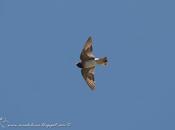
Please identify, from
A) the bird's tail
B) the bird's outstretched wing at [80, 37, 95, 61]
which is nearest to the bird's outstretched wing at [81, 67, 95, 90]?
the bird's outstretched wing at [80, 37, 95, 61]

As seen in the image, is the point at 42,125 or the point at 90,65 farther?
the point at 42,125

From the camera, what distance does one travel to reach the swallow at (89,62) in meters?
14.7

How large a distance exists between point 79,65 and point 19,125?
2639 millimetres

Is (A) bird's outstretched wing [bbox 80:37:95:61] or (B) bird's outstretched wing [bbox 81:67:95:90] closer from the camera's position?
(A) bird's outstretched wing [bbox 80:37:95:61]

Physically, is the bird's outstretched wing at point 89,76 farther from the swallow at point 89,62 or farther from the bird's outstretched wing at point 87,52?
the bird's outstretched wing at point 87,52

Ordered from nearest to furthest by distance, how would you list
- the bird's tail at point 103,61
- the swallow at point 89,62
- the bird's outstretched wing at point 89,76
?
→ the bird's tail at point 103,61 → the swallow at point 89,62 → the bird's outstretched wing at point 89,76

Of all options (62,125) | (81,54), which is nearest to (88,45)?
(81,54)

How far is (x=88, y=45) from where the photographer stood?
1503cm

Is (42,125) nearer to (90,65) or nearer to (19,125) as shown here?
(19,125)

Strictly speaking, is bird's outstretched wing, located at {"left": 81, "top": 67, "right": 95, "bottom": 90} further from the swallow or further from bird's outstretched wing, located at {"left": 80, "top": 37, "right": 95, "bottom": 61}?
bird's outstretched wing, located at {"left": 80, "top": 37, "right": 95, "bottom": 61}

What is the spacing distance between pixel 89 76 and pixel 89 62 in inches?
31.1

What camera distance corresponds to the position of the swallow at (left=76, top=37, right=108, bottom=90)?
14722 millimetres

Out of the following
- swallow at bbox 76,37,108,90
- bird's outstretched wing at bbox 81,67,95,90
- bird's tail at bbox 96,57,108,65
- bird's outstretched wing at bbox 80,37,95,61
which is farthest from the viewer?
bird's outstretched wing at bbox 81,67,95,90

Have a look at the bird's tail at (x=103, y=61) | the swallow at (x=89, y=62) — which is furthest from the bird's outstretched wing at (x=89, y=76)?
the bird's tail at (x=103, y=61)
